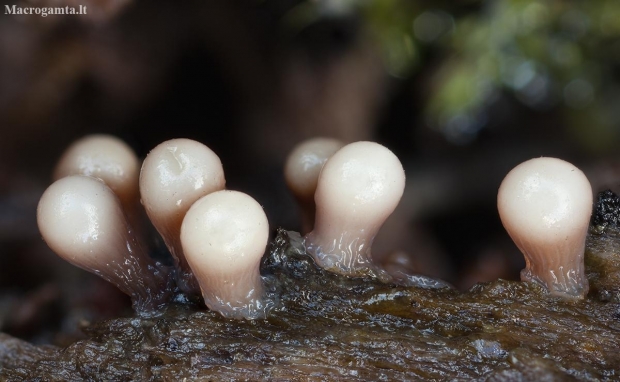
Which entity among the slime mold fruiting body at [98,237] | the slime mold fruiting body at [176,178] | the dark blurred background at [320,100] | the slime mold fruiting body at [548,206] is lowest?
the slime mold fruiting body at [98,237]

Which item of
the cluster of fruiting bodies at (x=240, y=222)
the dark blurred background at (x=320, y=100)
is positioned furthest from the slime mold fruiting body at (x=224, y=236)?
the dark blurred background at (x=320, y=100)

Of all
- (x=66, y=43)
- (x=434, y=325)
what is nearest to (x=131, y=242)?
(x=434, y=325)

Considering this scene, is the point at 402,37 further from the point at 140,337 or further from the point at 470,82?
the point at 140,337

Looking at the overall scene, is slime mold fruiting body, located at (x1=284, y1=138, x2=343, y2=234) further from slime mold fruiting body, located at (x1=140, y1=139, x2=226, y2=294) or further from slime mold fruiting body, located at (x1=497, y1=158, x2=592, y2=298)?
slime mold fruiting body, located at (x1=497, y1=158, x2=592, y2=298)

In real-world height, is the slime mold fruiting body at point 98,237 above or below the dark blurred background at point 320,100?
below

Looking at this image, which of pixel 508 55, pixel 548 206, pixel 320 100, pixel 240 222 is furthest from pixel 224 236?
pixel 508 55

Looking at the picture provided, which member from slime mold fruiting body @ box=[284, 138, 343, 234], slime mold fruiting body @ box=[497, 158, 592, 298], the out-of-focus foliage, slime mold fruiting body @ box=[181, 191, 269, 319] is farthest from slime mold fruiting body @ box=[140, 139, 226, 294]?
the out-of-focus foliage

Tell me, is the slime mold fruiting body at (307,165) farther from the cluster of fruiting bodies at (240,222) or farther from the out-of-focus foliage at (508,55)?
the out-of-focus foliage at (508,55)
